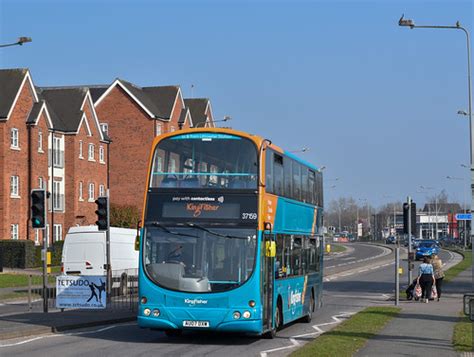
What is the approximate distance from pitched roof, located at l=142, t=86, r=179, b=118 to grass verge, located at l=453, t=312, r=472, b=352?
5881 cm

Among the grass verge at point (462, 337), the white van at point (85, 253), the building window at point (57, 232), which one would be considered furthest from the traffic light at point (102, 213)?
the building window at point (57, 232)

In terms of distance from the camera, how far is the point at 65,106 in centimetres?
6888

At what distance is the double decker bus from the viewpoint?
57.7 ft

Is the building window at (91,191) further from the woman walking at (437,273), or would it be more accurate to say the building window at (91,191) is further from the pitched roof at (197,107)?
the woman walking at (437,273)

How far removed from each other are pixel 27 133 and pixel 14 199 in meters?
4.55

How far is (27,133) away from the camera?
199 feet

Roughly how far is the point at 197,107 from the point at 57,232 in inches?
1144

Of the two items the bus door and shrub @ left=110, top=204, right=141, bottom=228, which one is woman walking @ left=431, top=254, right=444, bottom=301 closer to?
the bus door

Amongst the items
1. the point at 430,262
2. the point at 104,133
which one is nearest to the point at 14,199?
the point at 104,133

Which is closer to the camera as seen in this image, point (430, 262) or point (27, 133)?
point (430, 262)

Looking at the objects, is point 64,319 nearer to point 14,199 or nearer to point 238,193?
point 238,193

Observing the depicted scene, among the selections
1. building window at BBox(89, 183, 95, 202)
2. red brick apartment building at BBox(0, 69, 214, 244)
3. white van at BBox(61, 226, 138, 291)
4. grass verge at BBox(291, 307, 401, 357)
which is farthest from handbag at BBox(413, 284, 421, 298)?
building window at BBox(89, 183, 95, 202)

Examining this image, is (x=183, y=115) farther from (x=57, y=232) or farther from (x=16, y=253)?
(x=16, y=253)

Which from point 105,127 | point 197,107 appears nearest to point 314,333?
point 105,127
